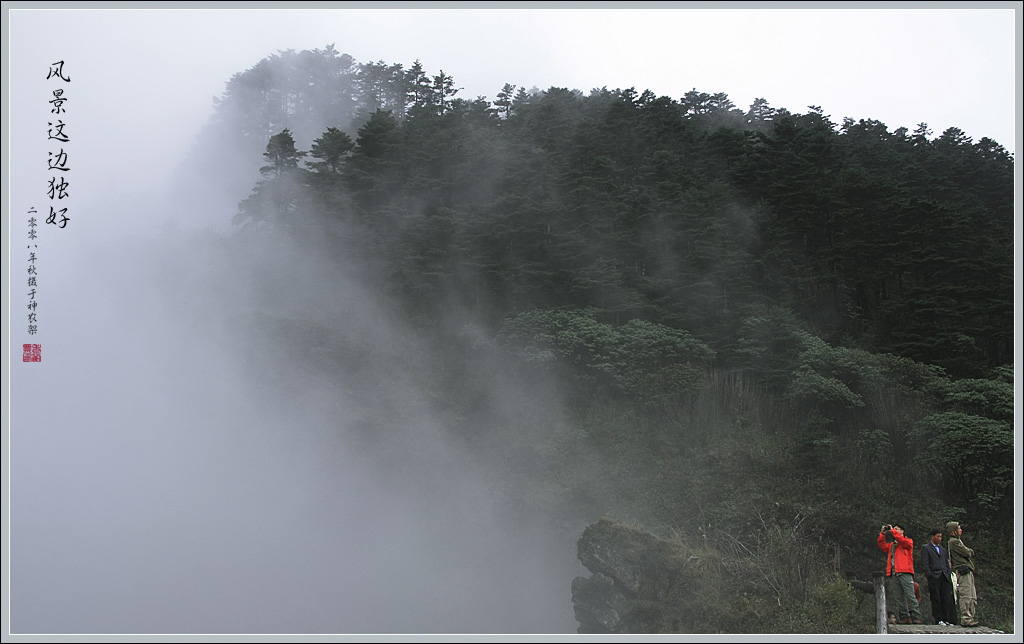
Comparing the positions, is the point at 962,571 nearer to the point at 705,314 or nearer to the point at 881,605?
the point at 881,605

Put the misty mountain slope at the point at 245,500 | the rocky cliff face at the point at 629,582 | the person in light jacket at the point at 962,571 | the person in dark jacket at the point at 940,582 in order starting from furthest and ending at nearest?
the misty mountain slope at the point at 245,500
the rocky cliff face at the point at 629,582
the person in light jacket at the point at 962,571
the person in dark jacket at the point at 940,582

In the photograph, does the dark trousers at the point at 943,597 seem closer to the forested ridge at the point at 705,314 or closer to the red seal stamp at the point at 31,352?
the forested ridge at the point at 705,314

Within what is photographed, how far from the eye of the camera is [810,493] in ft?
49.0

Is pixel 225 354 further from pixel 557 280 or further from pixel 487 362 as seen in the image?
pixel 557 280

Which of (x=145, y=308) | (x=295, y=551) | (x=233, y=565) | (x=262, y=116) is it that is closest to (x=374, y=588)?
(x=295, y=551)

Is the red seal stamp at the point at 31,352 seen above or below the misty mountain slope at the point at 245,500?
above

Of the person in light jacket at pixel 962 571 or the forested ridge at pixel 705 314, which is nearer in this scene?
the person in light jacket at pixel 962 571

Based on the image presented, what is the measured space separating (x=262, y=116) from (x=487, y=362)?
18695mm

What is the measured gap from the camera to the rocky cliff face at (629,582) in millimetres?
11641

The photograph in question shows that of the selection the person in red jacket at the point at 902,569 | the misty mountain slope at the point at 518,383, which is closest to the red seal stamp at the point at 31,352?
the misty mountain slope at the point at 518,383

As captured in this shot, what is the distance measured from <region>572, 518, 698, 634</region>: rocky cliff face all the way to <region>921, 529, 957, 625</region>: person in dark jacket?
3.75 m

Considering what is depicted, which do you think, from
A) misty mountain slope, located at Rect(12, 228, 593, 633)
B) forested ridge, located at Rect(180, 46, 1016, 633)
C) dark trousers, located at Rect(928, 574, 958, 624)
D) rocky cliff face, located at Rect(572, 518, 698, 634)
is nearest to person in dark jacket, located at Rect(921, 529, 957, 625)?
dark trousers, located at Rect(928, 574, 958, 624)

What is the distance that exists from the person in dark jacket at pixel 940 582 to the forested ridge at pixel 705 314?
5.99 feet

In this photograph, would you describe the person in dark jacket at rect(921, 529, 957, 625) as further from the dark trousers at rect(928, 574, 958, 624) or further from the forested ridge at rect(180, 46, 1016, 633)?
the forested ridge at rect(180, 46, 1016, 633)
